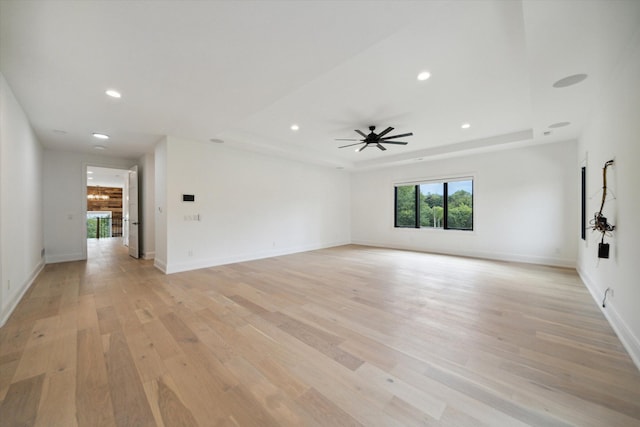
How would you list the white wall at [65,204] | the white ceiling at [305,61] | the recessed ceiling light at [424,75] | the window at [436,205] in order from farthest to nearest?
1. the window at [436,205]
2. the white wall at [65,204]
3. the recessed ceiling light at [424,75]
4. the white ceiling at [305,61]

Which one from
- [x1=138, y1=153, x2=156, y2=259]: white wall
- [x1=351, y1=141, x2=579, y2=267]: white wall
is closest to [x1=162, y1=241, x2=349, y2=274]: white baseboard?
[x1=138, y1=153, x2=156, y2=259]: white wall

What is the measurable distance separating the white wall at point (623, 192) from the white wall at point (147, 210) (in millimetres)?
7622

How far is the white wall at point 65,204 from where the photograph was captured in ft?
17.8

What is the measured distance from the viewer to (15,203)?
3.03 metres

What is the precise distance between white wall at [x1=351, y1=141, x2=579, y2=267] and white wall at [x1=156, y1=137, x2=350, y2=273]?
2946mm

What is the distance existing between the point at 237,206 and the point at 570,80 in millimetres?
5575

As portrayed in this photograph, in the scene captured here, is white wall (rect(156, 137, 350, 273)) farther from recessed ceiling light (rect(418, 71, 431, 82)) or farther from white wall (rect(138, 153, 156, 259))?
recessed ceiling light (rect(418, 71, 431, 82))

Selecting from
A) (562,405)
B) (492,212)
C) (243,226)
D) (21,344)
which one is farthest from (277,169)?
(562,405)

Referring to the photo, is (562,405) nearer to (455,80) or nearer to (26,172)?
(455,80)

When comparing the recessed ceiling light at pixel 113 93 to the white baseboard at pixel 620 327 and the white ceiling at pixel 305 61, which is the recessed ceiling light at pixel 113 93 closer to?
the white ceiling at pixel 305 61

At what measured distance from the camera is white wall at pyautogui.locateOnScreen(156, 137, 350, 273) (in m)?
4.64

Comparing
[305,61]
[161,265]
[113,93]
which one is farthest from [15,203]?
[305,61]

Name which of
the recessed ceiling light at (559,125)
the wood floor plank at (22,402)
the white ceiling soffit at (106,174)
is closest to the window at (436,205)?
the recessed ceiling light at (559,125)

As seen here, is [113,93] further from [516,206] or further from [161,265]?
[516,206]
